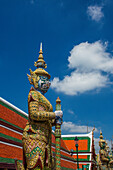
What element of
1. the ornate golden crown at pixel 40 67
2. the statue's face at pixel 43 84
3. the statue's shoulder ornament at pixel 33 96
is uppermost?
the ornate golden crown at pixel 40 67

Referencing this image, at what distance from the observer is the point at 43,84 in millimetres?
7469

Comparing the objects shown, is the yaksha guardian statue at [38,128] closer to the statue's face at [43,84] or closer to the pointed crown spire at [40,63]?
the statue's face at [43,84]

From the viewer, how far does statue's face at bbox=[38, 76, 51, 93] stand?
745 centimetres

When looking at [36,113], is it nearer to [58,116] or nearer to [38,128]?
[38,128]

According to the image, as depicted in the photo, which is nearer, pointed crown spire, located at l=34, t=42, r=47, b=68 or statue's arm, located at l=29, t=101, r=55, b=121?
statue's arm, located at l=29, t=101, r=55, b=121

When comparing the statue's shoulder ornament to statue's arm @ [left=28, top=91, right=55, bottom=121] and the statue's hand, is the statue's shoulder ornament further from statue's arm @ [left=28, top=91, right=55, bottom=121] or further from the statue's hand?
the statue's hand

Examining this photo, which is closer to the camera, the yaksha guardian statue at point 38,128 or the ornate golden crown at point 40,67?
the yaksha guardian statue at point 38,128

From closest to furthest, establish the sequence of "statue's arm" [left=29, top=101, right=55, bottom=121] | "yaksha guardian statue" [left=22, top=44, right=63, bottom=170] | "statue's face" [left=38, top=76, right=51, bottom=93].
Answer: "yaksha guardian statue" [left=22, top=44, right=63, bottom=170]
"statue's arm" [left=29, top=101, right=55, bottom=121]
"statue's face" [left=38, top=76, right=51, bottom=93]

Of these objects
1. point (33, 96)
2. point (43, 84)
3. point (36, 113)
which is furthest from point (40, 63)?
point (36, 113)

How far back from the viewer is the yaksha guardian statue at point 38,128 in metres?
6.36

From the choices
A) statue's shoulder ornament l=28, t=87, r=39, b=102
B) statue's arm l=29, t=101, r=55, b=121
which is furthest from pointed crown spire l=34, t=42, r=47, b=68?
statue's arm l=29, t=101, r=55, b=121

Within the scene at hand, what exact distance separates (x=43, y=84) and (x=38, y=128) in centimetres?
157

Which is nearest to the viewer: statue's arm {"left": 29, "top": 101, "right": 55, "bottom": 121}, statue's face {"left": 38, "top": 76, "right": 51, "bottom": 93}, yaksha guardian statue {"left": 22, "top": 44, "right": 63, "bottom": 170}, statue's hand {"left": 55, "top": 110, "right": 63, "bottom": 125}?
yaksha guardian statue {"left": 22, "top": 44, "right": 63, "bottom": 170}

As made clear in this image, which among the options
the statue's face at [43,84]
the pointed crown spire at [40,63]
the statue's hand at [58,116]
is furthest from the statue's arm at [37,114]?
the pointed crown spire at [40,63]
